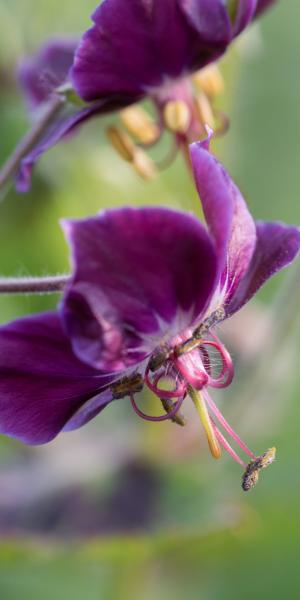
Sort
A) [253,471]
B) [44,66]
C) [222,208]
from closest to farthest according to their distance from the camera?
[222,208] → [253,471] → [44,66]

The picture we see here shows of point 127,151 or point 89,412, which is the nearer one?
point 89,412

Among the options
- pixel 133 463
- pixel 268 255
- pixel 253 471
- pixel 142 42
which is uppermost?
pixel 142 42

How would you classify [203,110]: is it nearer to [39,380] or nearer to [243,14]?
[243,14]

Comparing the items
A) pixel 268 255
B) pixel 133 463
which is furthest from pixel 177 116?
pixel 133 463

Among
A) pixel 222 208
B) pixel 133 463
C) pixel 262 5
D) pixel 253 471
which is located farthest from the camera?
pixel 133 463

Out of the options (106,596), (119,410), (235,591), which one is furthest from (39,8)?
(235,591)

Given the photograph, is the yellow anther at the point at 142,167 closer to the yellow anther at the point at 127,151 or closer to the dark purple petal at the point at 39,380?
the yellow anther at the point at 127,151

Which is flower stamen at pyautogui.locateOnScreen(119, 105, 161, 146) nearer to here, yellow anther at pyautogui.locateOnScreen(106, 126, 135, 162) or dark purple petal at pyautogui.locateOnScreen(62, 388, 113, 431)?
yellow anther at pyautogui.locateOnScreen(106, 126, 135, 162)

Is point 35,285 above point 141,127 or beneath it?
above
